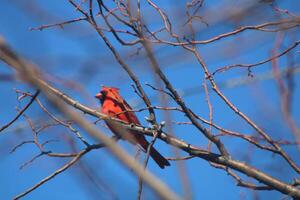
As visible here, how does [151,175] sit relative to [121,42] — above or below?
below

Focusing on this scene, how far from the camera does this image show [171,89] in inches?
107

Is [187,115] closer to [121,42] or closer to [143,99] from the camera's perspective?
[143,99]

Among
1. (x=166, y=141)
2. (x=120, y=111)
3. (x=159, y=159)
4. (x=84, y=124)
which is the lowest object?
(x=84, y=124)

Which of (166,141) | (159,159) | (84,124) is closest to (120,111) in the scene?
(159,159)

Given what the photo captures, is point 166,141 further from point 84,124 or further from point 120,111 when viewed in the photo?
point 84,124

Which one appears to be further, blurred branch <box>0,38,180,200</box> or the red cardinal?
the red cardinal

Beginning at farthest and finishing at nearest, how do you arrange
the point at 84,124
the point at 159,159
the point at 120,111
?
the point at 120,111
the point at 159,159
the point at 84,124

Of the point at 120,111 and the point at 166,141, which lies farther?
the point at 120,111

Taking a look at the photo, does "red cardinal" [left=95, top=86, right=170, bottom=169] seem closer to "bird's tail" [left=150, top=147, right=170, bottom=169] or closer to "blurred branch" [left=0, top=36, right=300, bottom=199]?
"bird's tail" [left=150, top=147, right=170, bottom=169]

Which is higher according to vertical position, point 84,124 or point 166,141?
point 166,141

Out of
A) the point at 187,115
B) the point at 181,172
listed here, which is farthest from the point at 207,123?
the point at 181,172

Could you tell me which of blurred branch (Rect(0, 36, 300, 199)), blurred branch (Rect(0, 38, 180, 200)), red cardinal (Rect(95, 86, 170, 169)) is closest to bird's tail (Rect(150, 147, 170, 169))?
red cardinal (Rect(95, 86, 170, 169))

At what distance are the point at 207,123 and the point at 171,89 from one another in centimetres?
32

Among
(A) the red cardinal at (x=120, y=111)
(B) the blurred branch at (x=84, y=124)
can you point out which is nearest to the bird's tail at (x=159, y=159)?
(A) the red cardinal at (x=120, y=111)
